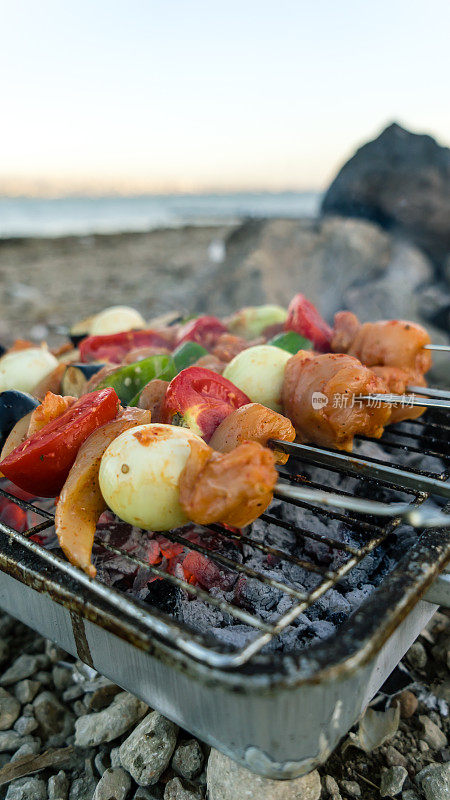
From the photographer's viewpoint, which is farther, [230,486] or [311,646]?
[230,486]

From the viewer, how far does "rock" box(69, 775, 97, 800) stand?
78.7 inches

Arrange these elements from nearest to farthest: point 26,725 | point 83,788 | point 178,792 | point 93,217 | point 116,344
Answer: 1. point 178,792
2. point 83,788
3. point 26,725
4. point 116,344
5. point 93,217

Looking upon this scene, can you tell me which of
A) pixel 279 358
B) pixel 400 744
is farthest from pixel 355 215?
pixel 400 744

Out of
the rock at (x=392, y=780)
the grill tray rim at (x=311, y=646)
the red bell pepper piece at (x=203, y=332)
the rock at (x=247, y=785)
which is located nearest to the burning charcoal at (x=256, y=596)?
the rock at (x=247, y=785)

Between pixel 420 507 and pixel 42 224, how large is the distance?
3173 cm

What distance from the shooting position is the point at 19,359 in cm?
319

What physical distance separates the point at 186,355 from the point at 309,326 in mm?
766

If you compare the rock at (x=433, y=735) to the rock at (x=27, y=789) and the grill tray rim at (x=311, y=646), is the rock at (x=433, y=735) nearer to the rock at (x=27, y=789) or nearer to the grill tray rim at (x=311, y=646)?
the grill tray rim at (x=311, y=646)

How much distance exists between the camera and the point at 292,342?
3.08 meters

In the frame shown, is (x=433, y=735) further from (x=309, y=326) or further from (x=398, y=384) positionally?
(x=309, y=326)

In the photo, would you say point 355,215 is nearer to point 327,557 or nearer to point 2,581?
point 327,557

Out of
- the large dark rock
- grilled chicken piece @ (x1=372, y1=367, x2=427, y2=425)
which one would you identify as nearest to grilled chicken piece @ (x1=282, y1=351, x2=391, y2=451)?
grilled chicken piece @ (x1=372, y1=367, x2=427, y2=425)

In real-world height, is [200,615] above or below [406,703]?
above

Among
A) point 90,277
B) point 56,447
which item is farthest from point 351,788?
point 90,277
